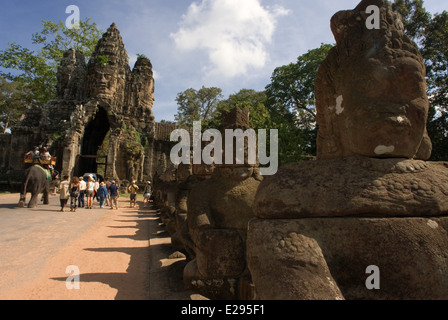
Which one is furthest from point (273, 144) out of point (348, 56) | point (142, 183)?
point (348, 56)

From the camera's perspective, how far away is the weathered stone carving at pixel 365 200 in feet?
4.74

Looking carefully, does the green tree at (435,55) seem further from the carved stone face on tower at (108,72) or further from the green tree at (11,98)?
the green tree at (11,98)

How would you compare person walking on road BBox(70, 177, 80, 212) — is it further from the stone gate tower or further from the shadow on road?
the stone gate tower

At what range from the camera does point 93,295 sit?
3350mm

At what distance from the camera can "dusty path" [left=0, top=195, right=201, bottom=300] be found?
3414 mm

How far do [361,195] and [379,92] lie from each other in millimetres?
595

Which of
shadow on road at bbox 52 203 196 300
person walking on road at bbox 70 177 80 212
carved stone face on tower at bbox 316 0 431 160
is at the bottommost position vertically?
shadow on road at bbox 52 203 196 300

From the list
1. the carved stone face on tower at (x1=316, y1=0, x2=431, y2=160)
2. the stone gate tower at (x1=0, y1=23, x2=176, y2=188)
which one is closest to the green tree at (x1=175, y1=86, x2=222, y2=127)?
the stone gate tower at (x1=0, y1=23, x2=176, y2=188)

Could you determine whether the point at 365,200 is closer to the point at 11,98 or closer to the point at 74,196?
the point at 74,196

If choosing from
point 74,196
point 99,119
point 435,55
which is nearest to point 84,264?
point 74,196

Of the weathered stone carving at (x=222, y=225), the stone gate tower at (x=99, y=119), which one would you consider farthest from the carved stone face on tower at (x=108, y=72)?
the weathered stone carving at (x=222, y=225)

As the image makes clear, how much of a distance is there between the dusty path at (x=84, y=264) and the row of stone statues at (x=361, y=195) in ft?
7.29

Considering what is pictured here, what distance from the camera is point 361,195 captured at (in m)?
1.56
